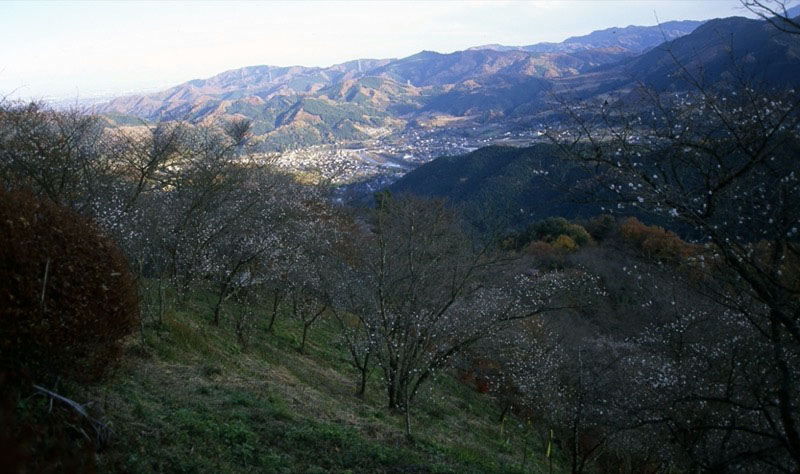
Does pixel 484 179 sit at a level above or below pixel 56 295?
above

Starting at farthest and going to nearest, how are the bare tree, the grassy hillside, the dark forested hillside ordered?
the dark forested hillside
the bare tree
the grassy hillside

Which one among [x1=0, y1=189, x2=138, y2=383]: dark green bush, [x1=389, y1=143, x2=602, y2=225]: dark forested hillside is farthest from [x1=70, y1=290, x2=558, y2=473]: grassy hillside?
[x1=389, y1=143, x2=602, y2=225]: dark forested hillside

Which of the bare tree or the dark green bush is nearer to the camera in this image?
the dark green bush

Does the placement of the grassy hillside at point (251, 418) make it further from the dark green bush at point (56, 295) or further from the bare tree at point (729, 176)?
the bare tree at point (729, 176)

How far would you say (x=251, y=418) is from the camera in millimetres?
6328

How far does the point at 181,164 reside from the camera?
1587 centimetres

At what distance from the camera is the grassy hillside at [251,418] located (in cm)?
474

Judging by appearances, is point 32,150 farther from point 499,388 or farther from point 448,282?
point 499,388

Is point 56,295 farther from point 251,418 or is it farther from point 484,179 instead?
point 484,179

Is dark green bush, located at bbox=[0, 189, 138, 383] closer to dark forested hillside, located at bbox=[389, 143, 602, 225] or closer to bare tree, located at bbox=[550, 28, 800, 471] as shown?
bare tree, located at bbox=[550, 28, 800, 471]

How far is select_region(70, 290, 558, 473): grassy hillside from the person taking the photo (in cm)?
474

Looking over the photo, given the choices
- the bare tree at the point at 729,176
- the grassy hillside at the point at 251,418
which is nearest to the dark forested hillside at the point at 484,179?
the grassy hillside at the point at 251,418

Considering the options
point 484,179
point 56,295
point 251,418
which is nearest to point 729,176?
point 251,418

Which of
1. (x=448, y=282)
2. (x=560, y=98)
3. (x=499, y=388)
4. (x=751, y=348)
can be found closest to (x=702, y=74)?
(x=560, y=98)
